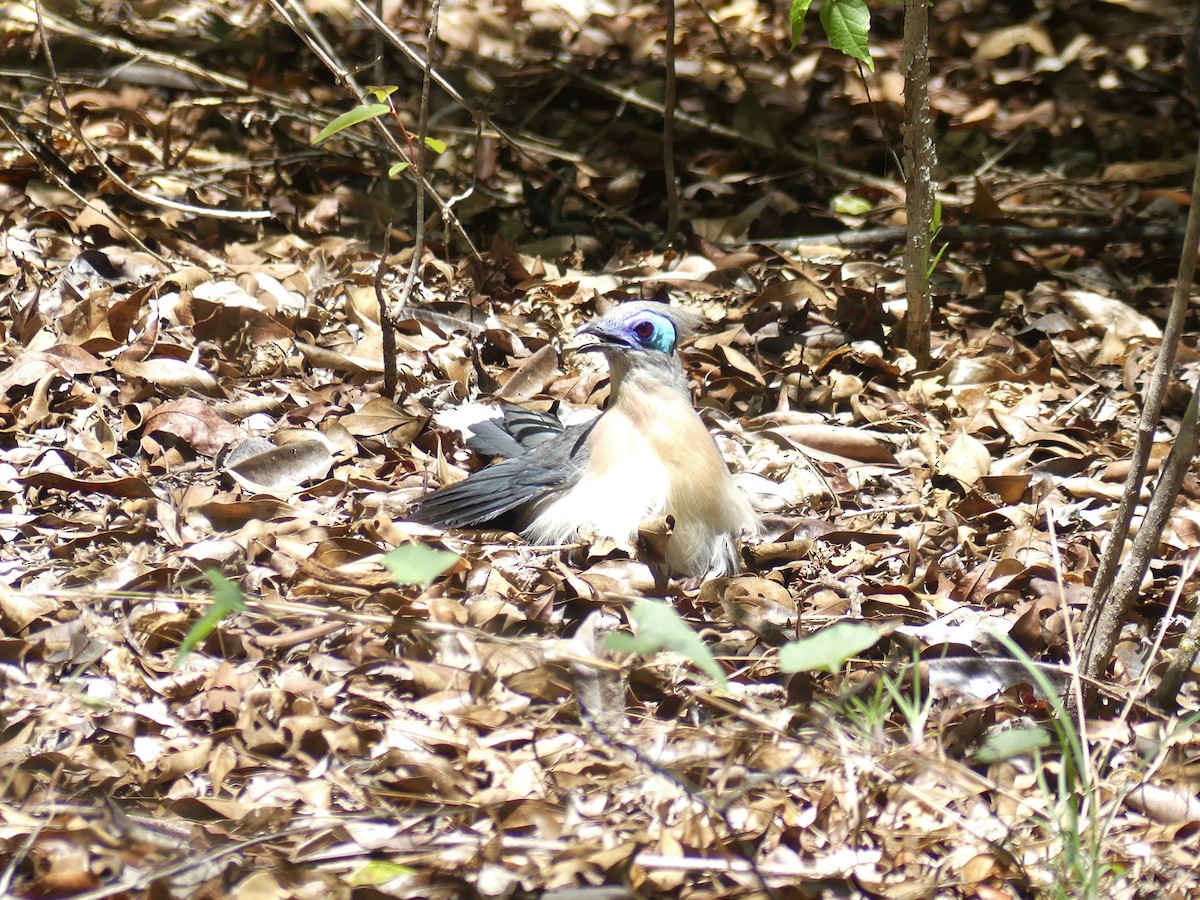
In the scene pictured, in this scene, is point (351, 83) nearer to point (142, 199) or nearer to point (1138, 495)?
point (142, 199)

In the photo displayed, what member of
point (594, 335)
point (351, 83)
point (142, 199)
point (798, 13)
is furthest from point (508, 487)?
point (142, 199)

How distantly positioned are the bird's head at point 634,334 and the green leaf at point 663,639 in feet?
7.60

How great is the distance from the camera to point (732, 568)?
456cm

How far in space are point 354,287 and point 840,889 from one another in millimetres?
3958

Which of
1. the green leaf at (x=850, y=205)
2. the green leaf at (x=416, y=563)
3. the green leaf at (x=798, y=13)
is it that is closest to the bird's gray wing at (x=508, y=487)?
the green leaf at (x=798, y=13)

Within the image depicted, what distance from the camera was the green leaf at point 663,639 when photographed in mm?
2516

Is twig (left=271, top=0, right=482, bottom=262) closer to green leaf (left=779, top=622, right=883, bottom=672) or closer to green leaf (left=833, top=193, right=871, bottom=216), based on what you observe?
green leaf (left=833, top=193, right=871, bottom=216)

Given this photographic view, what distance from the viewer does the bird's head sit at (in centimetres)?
484

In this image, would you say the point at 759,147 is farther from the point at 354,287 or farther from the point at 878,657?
the point at 878,657

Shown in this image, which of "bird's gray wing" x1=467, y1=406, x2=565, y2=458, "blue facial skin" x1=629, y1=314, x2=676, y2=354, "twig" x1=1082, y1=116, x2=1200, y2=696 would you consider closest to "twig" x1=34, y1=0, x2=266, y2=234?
"bird's gray wing" x1=467, y1=406, x2=565, y2=458

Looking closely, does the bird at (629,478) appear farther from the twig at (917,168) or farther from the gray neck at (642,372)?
the twig at (917,168)

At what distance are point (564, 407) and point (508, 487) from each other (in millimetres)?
1077

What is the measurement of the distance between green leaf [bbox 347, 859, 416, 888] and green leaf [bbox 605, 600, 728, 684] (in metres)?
0.76

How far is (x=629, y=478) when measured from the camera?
4555 millimetres
